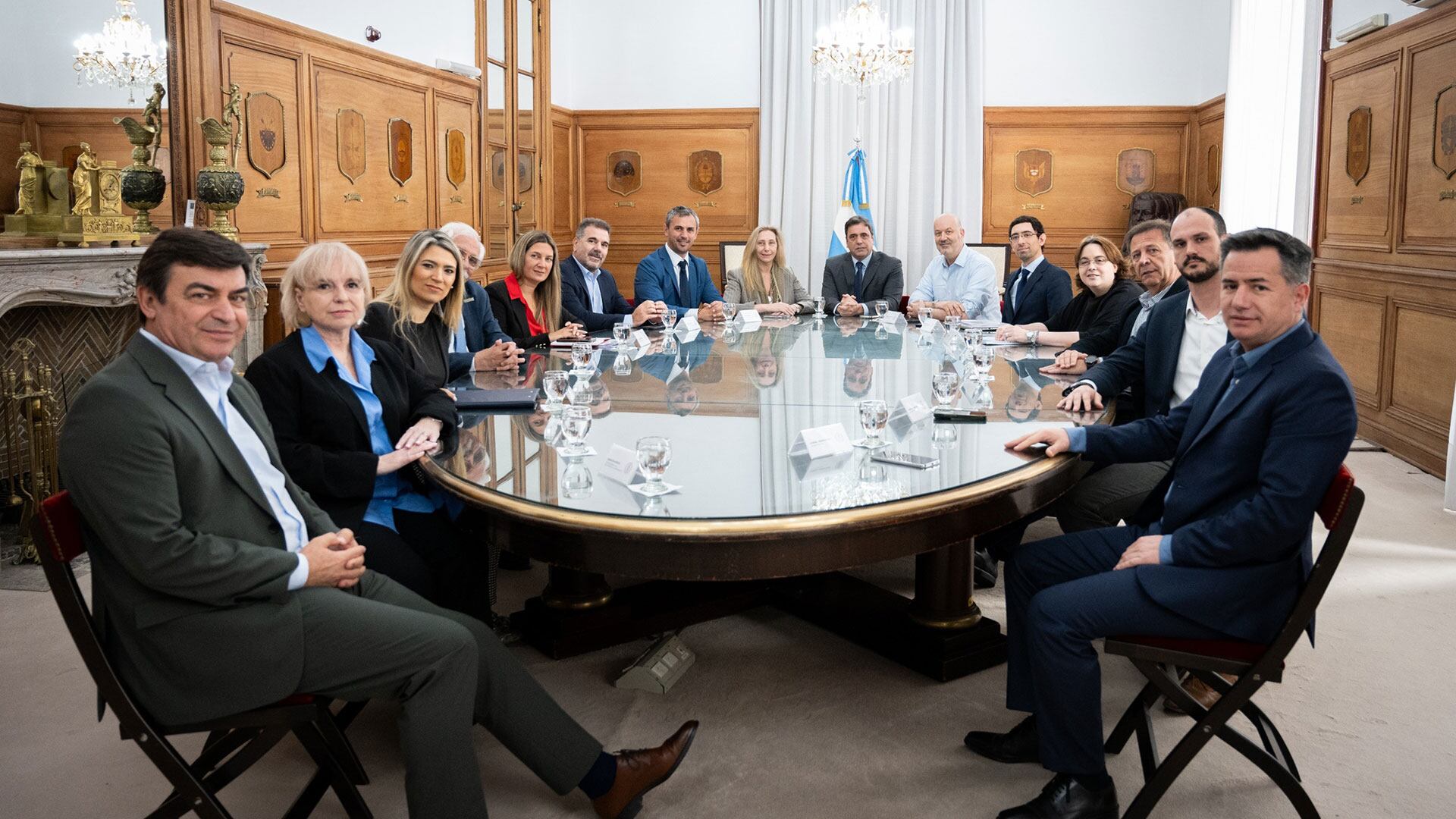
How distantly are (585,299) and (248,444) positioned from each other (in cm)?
390

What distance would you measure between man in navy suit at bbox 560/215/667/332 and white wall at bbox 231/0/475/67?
1.90 meters

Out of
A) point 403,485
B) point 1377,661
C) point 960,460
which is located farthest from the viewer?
point 1377,661

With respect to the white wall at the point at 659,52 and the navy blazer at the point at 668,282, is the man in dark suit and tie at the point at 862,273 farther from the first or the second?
the white wall at the point at 659,52

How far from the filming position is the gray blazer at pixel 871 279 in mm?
6688

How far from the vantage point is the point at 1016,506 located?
2184mm

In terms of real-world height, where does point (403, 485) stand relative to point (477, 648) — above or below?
above

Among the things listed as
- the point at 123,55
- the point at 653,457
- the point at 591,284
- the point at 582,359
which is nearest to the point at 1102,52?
the point at 591,284

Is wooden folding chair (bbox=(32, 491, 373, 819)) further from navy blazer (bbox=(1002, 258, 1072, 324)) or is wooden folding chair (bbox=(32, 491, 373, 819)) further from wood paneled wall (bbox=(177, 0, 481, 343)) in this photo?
navy blazer (bbox=(1002, 258, 1072, 324))

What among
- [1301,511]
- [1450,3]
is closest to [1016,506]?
[1301,511]

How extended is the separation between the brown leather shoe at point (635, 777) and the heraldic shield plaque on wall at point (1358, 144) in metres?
5.58

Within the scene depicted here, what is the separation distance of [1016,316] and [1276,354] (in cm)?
366

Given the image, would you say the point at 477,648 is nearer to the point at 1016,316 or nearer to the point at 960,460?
the point at 960,460

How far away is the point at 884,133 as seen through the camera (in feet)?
31.4

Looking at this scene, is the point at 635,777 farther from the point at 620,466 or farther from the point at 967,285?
the point at 967,285
